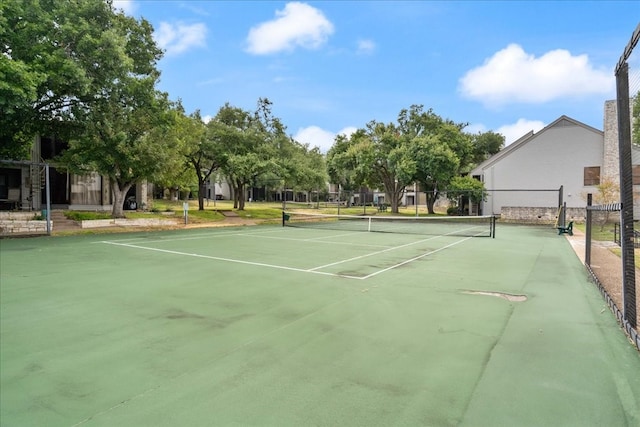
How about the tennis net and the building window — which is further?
the building window

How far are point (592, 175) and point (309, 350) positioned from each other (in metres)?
31.1

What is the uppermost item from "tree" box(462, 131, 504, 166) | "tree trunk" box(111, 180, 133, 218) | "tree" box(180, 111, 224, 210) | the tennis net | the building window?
"tree" box(462, 131, 504, 166)

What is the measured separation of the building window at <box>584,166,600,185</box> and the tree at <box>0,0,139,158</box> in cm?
2979

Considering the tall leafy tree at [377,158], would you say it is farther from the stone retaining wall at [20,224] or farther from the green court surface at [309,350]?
the green court surface at [309,350]

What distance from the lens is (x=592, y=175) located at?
2755 centimetres

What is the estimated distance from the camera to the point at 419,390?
116 inches

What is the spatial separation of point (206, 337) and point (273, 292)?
206 centimetres

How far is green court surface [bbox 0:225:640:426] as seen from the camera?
105 inches

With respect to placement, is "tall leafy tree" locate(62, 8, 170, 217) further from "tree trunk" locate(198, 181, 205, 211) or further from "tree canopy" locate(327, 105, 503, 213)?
"tree canopy" locate(327, 105, 503, 213)

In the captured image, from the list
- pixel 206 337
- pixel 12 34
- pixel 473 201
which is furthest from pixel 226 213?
pixel 206 337

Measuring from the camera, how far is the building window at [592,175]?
27.4 meters

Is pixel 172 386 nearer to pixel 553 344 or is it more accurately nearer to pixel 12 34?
pixel 553 344

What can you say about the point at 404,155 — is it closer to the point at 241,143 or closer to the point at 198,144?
the point at 241,143

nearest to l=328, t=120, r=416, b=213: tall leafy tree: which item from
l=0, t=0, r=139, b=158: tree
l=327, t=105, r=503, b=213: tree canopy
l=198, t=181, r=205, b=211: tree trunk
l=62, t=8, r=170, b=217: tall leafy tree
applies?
l=327, t=105, r=503, b=213: tree canopy
